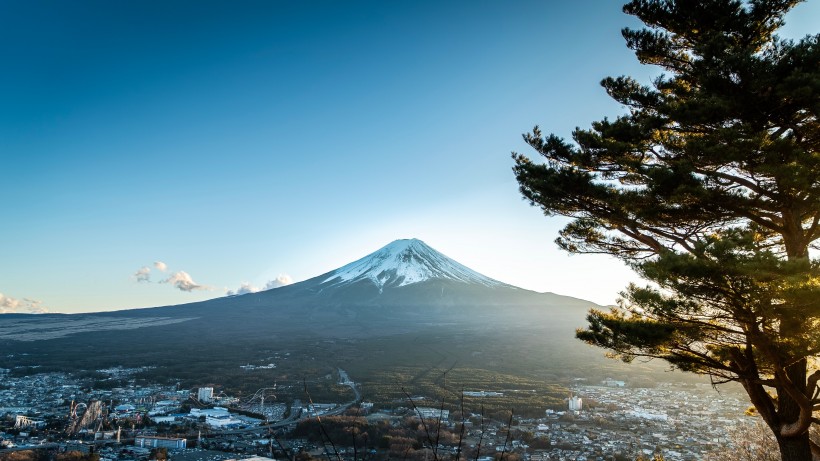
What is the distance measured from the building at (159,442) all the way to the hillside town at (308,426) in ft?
0.17

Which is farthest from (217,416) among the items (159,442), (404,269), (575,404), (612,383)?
(404,269)

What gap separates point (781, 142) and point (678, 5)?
10.2 feet

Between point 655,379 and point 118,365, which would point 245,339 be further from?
point 655,379

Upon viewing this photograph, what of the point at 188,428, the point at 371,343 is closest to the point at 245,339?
the point at 371,343

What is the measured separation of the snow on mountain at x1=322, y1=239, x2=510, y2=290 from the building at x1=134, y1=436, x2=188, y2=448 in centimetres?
10405

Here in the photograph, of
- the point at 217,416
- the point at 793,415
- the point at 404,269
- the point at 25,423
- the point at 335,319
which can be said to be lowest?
the point at 217,416

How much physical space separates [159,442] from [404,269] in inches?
4741

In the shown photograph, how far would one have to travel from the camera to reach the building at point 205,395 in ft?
99.2

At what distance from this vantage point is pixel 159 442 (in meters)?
19.2

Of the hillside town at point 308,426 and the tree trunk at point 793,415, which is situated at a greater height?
the tree trunk at point 793,415

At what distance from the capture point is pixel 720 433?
20.7 metres

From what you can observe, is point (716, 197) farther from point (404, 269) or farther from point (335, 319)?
point (404, 269)

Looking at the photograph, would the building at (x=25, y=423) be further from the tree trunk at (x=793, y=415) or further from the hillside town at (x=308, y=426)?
the tree trunk at (x=793, y=415)

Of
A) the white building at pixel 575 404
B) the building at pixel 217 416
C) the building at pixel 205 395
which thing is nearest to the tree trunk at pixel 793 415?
the white building at pixel 575 404
